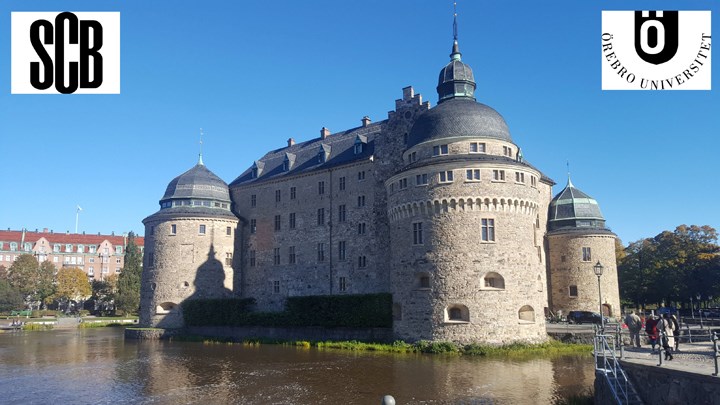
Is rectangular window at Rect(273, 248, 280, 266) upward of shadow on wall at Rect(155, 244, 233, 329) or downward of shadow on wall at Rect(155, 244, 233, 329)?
upward

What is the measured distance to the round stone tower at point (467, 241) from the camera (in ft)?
114

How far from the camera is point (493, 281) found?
117 ft

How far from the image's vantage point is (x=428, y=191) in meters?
36.8

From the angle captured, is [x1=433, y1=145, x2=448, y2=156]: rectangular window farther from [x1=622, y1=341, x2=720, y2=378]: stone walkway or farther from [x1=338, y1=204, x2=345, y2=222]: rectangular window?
[x1=622, y1=341, x2=720, y2=378]: stone walkway

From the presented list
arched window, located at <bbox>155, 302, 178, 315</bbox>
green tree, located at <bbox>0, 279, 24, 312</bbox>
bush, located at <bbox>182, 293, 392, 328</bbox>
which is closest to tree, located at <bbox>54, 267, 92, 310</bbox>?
green tree, located at <bbox>0, 279, 24, 312</bbox>

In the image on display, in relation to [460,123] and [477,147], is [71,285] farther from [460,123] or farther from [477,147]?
[477,147]

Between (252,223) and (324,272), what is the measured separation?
11.5 m

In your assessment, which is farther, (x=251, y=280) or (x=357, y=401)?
(x=251, y=280)

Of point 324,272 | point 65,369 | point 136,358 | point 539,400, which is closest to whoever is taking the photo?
point 539,400

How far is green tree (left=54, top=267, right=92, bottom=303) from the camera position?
89.3 meters

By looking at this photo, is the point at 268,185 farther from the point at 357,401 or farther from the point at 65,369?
the point at 357,401

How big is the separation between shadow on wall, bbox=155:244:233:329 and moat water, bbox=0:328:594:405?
12.7 m

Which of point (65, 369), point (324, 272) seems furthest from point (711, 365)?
point (324, 272)

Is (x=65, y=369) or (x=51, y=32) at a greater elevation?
(x=51, y=32)
